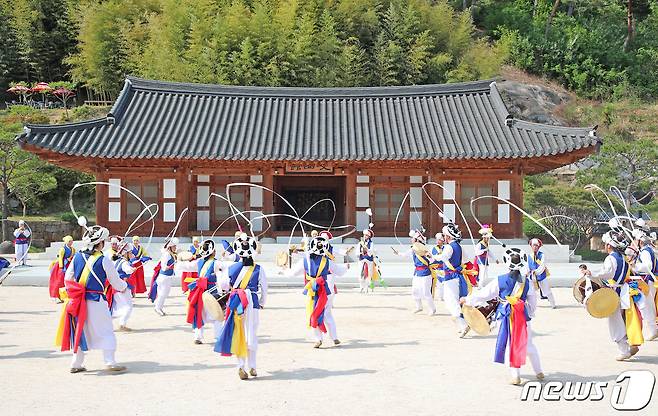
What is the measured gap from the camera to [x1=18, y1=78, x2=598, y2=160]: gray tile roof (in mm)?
20188

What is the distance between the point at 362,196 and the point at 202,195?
200 inches

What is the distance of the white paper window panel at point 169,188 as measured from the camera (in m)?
21.3

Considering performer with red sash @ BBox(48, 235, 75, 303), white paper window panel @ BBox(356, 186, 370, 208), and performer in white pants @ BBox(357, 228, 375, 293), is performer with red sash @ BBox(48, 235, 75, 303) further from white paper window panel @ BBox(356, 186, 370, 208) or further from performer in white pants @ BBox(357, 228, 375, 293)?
white paper window panel @ BBox(356, 186, 370, 208)

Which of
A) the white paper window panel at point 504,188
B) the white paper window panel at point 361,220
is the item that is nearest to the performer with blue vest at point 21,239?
the white paper window panel at point 361,220

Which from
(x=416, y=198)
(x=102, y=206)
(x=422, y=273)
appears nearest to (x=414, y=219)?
(x=416, y=198)

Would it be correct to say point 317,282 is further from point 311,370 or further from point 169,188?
point 169,188

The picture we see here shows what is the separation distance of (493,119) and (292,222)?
24.9 ft

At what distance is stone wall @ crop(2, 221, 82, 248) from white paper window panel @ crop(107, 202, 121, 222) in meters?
7.16

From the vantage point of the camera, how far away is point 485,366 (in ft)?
25.5

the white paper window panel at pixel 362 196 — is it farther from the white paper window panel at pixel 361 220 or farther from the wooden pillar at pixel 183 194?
the wooden pillar at pixel 183 194

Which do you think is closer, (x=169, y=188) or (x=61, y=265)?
(x=61, y=265)

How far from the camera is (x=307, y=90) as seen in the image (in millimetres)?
24672

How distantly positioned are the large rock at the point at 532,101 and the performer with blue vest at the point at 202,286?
3121 centimetres

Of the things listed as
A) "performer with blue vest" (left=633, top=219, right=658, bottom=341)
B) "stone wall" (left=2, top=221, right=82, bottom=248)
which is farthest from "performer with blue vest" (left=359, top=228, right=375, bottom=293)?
"stone wall" (left=2, top=221, right=82, bottom=248)
